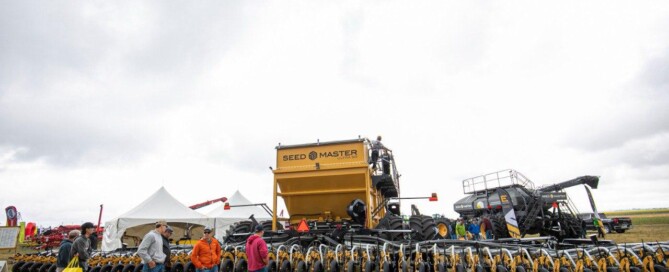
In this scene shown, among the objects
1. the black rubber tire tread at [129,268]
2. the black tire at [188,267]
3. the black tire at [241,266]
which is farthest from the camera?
the black rubber tire tread at [129,268]

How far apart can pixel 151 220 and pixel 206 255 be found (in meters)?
13.6

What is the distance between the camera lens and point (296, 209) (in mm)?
9812

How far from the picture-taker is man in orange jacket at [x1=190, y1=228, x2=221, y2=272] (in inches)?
237

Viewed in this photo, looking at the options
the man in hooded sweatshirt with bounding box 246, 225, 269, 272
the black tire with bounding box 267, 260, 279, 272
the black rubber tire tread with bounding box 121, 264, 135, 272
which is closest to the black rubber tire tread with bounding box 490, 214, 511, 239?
the black tire with bounding box 267, 260, 279, 272

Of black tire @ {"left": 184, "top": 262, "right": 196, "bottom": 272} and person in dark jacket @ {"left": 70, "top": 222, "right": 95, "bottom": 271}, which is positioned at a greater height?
person in dark jacket @ {"left": 70, "top": 222, "right": 95, "bottom": 271}

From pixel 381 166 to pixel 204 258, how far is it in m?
5.85

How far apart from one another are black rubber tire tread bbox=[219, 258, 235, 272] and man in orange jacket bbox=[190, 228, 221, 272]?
0.38 m

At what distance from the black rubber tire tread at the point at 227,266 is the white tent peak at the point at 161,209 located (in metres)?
13.1

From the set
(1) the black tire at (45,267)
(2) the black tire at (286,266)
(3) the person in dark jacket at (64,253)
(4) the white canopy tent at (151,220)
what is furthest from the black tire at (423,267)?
(4) the white canopy tent at (151,220)

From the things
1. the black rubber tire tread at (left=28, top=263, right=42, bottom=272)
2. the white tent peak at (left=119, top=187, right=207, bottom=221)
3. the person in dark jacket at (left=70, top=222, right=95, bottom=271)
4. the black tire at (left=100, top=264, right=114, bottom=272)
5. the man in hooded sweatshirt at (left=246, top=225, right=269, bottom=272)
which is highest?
the white tent peak at (left=119, top=187, right=207, bottom=221)

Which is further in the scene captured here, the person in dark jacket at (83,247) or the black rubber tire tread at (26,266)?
the black rubber tire tread at (26,266)

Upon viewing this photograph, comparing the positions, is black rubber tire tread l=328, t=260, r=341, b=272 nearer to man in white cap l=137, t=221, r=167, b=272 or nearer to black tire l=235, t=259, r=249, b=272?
black tire l=235, t=259, r=249, b=272

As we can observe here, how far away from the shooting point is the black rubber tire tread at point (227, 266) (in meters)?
6.66

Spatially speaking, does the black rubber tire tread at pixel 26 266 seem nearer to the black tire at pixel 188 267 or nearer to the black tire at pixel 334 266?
the black tire at pixel 188 267
